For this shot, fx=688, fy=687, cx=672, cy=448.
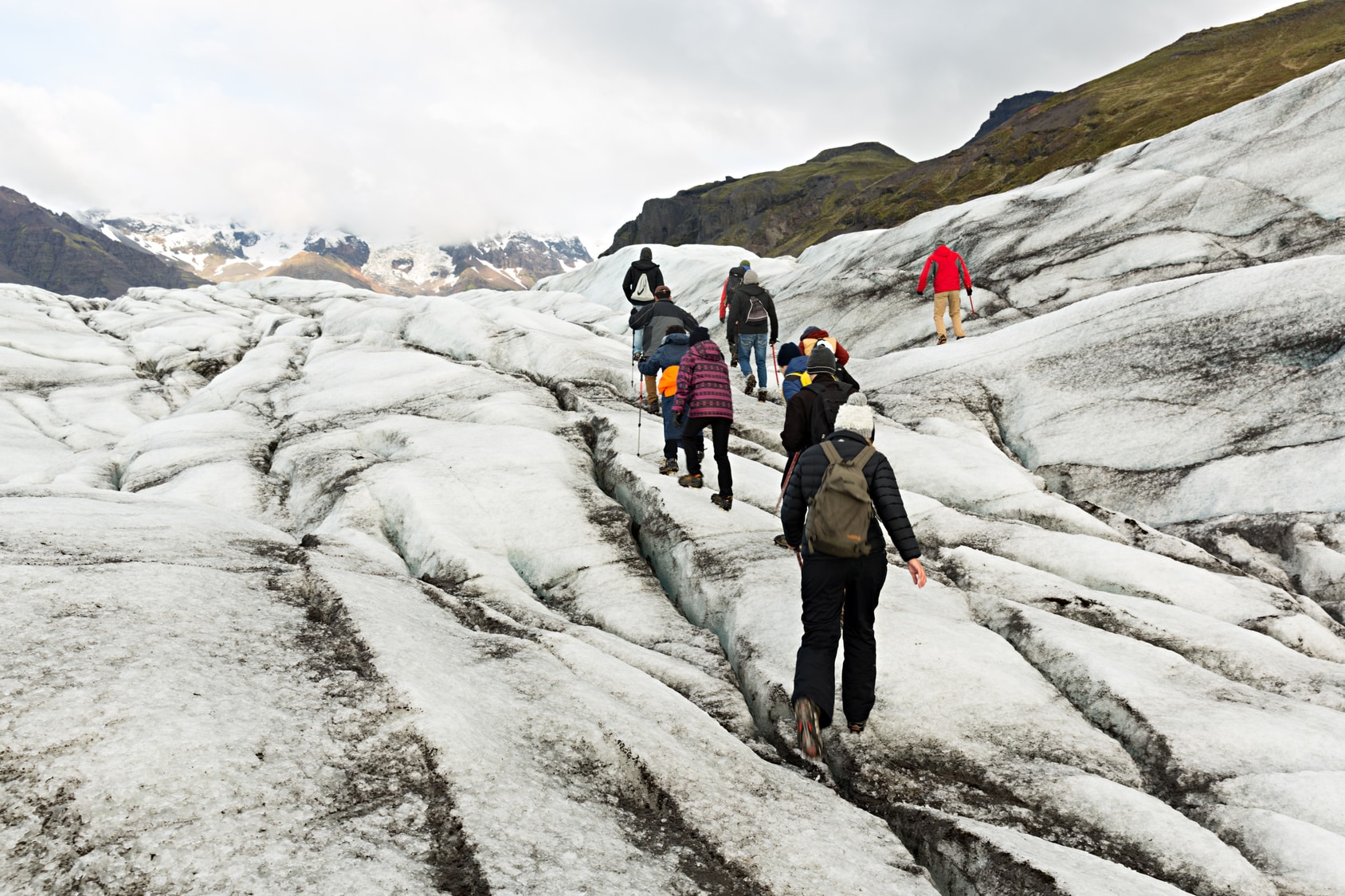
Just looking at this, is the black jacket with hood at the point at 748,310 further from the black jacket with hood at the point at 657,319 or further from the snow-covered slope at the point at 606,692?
the snow-covered slope at the point at 606,692

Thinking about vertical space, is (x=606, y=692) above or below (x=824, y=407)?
below

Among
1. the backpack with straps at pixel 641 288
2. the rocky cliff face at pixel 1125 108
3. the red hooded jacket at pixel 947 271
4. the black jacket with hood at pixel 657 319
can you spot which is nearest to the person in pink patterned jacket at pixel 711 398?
the black jacket with hood at pixel 657 319

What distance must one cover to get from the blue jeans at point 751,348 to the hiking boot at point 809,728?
1611 cm

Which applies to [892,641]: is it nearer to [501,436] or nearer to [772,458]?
[772,458]

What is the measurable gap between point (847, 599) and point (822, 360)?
453 cm

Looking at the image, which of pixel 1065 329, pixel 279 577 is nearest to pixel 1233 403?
pixel 1065 329

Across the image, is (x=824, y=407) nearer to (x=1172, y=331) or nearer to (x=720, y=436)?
(x=720, y=436)

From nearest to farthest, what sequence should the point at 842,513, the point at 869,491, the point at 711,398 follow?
the point at 842,513 → the point at 869,491 → the point at 711,398

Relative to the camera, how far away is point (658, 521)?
1509 centimetres

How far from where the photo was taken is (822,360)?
11.8m

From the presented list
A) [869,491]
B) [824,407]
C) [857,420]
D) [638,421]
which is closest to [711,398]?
[824,407]

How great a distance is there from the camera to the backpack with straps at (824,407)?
1218cm

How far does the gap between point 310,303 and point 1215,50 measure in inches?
7594

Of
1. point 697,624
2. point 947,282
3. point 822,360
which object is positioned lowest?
point 697,624
